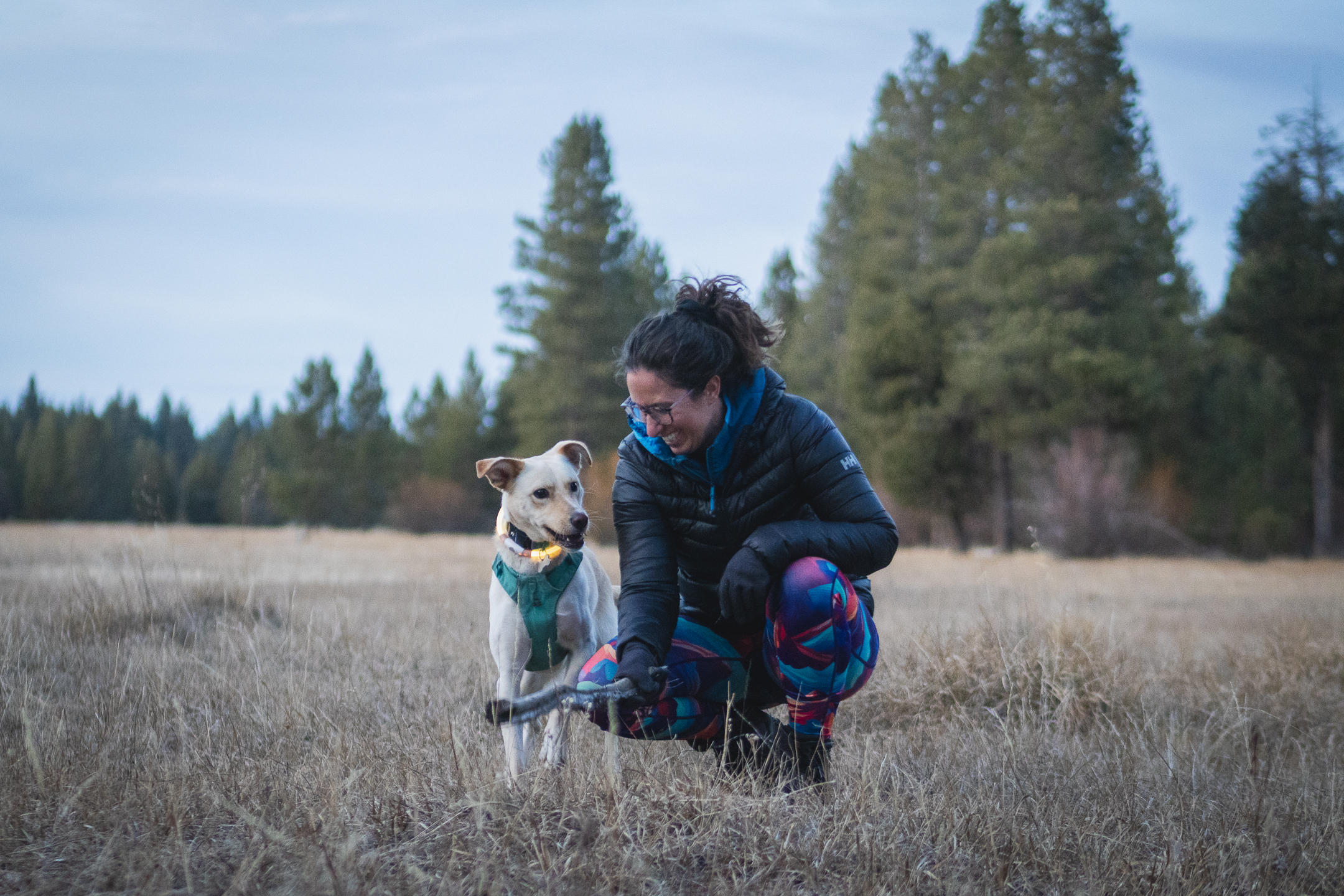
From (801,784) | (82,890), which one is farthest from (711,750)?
(82,890)

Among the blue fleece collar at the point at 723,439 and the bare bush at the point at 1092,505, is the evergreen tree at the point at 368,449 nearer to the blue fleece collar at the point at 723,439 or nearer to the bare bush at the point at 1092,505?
the bare bush at the point at 1092,505

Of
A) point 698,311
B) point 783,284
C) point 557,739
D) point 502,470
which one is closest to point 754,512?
point 698,311

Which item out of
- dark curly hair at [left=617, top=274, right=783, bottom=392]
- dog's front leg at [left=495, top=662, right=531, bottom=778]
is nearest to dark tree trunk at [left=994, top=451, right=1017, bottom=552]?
dog's front leg at [left=495, top=662, right=531, bottom=778]

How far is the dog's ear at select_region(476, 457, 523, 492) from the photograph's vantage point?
3980 mm

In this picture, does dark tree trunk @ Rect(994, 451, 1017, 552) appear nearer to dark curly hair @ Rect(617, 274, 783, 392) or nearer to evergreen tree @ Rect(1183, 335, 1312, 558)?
evergreen tree @ Rect(1183, 335, 1312, 558)

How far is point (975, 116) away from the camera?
2292 cm

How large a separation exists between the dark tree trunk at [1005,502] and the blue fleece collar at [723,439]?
20.1 meters

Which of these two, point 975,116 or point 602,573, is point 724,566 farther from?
point 975,116

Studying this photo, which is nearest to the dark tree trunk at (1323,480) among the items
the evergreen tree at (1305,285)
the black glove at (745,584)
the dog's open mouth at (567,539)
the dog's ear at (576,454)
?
the evergreen tree at (1305,285)

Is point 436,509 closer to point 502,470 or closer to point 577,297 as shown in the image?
point 577,297

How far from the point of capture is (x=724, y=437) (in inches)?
109

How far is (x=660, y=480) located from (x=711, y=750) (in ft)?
3.14

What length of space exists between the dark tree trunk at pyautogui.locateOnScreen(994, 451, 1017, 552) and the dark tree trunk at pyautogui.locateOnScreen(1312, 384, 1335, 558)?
7.90 m

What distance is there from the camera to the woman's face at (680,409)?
8.87 ft
